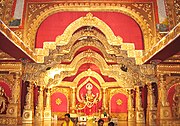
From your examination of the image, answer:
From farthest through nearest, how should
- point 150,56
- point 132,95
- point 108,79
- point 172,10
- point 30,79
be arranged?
point 108,79 < point 132,95 < point 30,79 < point 172,10 < point 150,56

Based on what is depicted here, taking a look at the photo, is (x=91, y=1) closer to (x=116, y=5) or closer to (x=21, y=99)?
A: (x=116, y=5)

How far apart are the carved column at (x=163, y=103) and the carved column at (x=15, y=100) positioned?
19.4ft

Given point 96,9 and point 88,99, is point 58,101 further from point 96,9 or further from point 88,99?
point 96,9

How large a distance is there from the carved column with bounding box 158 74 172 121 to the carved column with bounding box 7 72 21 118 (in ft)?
19.4

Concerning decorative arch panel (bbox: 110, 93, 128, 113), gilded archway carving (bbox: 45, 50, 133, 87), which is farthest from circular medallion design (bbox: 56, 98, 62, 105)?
decorative arch panel (bbox: 110, 93, 128, 113)

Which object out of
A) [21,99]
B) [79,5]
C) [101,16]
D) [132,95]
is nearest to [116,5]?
[101,16]

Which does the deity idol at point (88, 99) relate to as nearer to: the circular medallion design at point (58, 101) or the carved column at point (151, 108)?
the circular medallion design at point (58, 101)

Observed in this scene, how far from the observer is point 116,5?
11.6m

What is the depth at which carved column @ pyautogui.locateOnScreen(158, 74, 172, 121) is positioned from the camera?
10.9m

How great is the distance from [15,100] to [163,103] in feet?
20.2

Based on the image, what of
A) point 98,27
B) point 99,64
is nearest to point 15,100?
point 98,27

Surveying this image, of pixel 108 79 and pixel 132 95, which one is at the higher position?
pixel 108 79

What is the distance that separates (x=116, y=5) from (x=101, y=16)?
805 millimetres

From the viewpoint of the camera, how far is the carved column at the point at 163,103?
10906 mm
